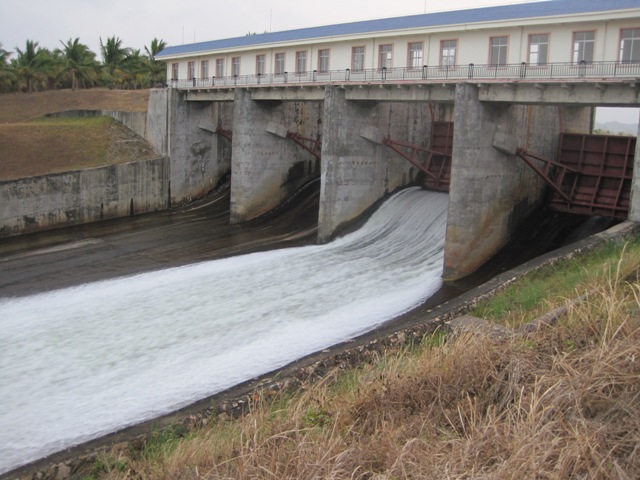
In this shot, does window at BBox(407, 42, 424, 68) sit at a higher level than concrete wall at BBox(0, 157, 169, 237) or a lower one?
higher

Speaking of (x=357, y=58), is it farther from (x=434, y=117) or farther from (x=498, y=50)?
(x=498, y=50)

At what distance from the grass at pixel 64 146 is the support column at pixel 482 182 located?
64.3 ft

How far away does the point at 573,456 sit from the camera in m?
5.52

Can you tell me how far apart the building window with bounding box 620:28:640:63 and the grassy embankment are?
1514 centimetres

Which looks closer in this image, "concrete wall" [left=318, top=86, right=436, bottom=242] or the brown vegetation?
"concrete wall" [left=318, top=86, right=436, bottom=242]

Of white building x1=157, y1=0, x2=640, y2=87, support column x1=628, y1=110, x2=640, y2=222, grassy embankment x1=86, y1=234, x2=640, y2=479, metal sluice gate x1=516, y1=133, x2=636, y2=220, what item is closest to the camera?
grassy embankment x1=86, y1=234, x2=640, y2=479

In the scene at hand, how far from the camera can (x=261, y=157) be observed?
33.2m

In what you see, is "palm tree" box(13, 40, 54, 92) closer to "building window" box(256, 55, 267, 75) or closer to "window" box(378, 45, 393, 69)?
"building window" box(256, 55, 267, 75)

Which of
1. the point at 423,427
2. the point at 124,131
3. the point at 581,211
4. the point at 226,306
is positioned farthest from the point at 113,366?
the point at 124,131

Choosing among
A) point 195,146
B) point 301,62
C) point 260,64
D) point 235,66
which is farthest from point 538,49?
point 195,146

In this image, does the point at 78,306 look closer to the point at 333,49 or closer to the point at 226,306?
the point at 226,306

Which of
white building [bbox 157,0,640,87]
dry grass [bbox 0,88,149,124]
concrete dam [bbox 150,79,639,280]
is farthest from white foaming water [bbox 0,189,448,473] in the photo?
dry grass [bbox 0,88,149,124]

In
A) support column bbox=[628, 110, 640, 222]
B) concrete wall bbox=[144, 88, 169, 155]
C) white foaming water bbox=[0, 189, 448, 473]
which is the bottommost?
white foaming water bbox=[0, 189, 448, 473]

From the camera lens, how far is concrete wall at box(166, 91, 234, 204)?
36781 mm
